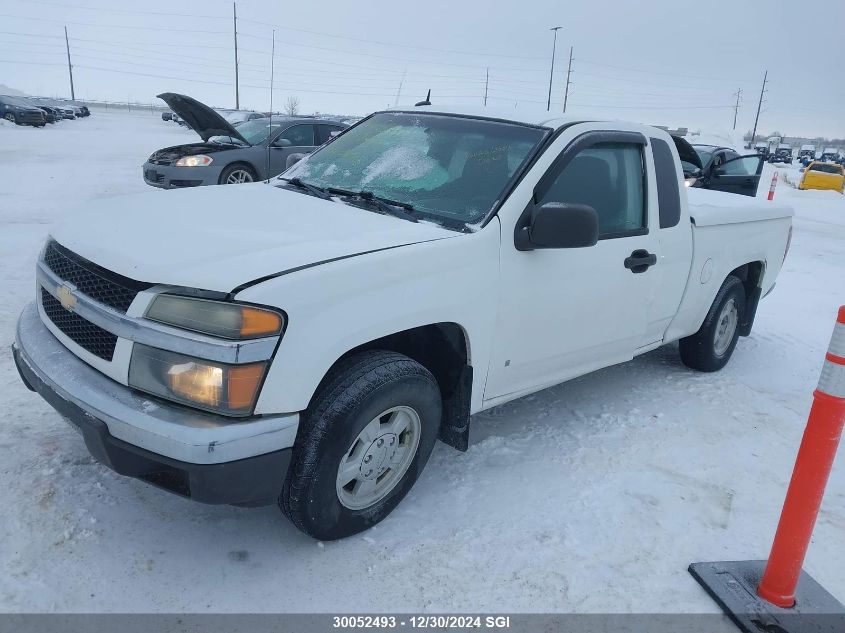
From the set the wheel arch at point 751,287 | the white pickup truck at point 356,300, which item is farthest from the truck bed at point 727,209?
the wheel arch at point 751,287

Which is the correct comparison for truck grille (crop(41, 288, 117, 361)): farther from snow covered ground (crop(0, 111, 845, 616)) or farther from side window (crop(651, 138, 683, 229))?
side window (crop(651, 138, 683, 229))

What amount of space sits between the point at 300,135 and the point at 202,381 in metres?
10.7

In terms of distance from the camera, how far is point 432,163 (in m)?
3.45

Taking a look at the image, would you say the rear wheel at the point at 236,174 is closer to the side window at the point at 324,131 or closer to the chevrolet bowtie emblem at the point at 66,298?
the side window at the point at 324,131

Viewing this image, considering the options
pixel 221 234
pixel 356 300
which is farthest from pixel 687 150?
pixel 221 234

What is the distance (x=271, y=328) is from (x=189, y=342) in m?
0.28

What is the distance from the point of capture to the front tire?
2467 millimetres

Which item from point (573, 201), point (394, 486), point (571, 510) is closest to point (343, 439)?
point (394, 486)

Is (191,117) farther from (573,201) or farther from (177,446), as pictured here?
(177,446)

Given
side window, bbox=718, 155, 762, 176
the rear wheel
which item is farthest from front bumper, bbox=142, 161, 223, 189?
side window, bbox=718, 155, 762, 176

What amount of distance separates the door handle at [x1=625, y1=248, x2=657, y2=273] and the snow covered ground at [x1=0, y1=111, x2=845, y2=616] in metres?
1.02

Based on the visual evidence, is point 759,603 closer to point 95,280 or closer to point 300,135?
point 95,280

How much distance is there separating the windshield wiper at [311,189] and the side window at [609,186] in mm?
1118

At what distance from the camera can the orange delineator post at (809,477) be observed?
7.40ft
